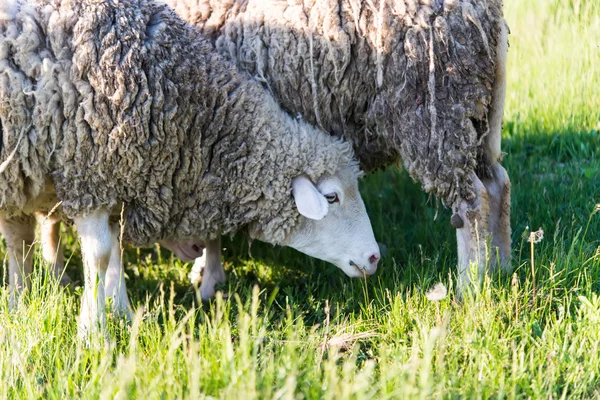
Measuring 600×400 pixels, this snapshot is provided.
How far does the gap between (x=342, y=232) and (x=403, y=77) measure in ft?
2.73

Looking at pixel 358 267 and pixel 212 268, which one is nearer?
pixel 358 267

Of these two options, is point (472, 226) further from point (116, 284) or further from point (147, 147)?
point (116, 284)

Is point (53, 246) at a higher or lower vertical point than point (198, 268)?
higher

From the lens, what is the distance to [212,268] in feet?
14.4

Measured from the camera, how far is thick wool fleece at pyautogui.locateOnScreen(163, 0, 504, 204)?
350 cm

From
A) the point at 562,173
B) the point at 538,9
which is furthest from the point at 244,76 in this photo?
the point at 538,9

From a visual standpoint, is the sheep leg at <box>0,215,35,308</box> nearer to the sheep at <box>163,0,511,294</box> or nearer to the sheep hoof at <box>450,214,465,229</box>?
the sheep at <box>163,0,511,294</box>

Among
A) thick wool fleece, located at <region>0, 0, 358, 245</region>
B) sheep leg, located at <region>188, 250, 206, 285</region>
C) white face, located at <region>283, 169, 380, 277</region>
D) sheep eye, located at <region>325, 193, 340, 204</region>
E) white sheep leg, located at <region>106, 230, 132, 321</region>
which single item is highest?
thick wool fleece, located at <region>0, 0, 358, 245</region>

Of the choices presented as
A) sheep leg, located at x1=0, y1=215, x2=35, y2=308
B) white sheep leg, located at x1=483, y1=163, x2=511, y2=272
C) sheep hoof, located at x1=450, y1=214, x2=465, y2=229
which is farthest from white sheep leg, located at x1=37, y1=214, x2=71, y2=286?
white sheep leg, located at x1=483, y1=163, x2=511, y2=272

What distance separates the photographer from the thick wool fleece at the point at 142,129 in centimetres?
320

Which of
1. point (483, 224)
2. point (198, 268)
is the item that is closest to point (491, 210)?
point (483, 224)

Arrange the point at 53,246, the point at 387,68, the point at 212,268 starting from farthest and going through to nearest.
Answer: the point at 212,268 < the point at 53,246 < the point at 387,68

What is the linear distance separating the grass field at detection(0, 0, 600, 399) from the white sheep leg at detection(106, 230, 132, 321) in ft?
0.53

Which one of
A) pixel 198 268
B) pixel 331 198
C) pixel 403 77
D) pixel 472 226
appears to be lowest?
pixel 198 268
